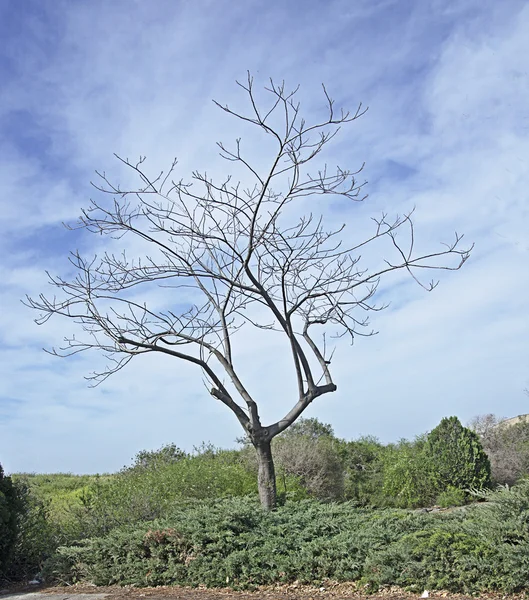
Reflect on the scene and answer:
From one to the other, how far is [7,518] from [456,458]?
8.50 metres

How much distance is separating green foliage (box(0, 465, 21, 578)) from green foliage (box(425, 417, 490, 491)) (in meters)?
8.10

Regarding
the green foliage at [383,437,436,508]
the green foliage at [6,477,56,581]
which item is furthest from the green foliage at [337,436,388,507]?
the green foliage at [6,477,56,581]

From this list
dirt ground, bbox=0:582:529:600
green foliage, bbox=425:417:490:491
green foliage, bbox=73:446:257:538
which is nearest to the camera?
dirt ground, bbox=0:582:529:600

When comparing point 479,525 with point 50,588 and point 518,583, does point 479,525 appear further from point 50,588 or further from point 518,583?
point 50,588

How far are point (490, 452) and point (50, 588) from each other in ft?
38.6

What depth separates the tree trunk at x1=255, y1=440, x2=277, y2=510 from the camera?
8.10m

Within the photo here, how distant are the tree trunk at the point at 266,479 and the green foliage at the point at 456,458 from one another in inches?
218

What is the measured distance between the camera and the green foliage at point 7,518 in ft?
25.3

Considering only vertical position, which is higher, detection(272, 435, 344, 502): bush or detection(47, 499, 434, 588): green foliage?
detection(272, 435, 344, 502): bush

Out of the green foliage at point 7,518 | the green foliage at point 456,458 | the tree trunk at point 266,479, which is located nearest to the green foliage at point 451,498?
the green foliage at point 456,458

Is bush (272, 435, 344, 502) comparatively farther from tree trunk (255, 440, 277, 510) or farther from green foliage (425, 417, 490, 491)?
tree trunk (255, 440, 277, 510)

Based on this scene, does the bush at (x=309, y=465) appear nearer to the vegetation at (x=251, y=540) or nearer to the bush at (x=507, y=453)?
the vegetation at (x=251, y=540)

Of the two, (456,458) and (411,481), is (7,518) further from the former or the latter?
(456,458)

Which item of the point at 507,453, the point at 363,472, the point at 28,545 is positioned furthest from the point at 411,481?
the point at 28,545
